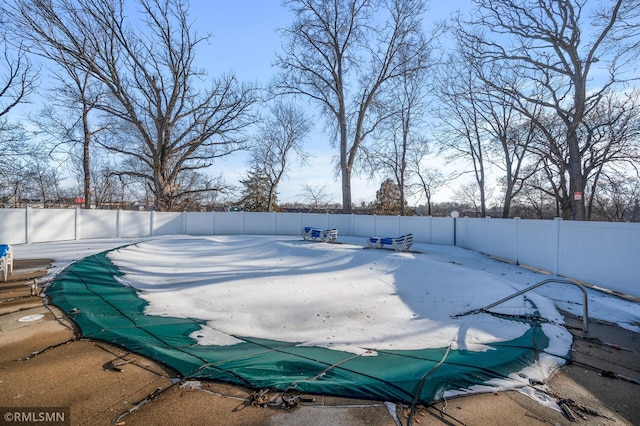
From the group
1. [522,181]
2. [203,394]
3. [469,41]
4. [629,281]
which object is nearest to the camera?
[203,394]

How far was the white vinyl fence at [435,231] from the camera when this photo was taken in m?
7.18

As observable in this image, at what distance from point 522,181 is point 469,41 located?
15.2 m

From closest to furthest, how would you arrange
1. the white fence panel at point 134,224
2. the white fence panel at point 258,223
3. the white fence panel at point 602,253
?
the white fence panel at point 602,253 < the white fence panel at point 134,224 < the white fence panel at point 258,223

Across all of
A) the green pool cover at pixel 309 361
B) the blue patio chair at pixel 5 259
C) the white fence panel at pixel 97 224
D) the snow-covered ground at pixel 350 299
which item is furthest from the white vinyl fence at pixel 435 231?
the blue patio chair at pixel 5 259

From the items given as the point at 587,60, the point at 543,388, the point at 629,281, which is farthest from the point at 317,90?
the point at 543,388

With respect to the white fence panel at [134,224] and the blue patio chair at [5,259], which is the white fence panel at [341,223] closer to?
the white fence panel at [134,224]

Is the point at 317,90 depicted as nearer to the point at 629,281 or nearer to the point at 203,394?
the point at 629,281

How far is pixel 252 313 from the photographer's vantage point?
5668 millimetres

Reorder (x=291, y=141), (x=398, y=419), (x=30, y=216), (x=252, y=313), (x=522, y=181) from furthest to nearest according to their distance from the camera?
1. (x=291, y=141)
2. (x=522, y=181)
3. (x=30, y=216)
4. (x=252, y=313)
5. (x=398, y=419)

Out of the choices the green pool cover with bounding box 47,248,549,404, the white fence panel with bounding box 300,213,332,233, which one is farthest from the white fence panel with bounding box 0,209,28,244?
the white fence panel with bounding box 300,213,332,233

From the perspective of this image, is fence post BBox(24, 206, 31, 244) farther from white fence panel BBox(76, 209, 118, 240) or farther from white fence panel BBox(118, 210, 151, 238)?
white fence panel BBox(118, 210, 151, 238)

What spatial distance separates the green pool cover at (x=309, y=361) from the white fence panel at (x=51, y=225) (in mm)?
11683

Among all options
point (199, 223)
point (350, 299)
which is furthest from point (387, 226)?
point (350, 299)

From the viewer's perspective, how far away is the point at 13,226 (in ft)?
43.1
